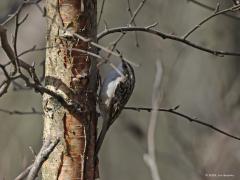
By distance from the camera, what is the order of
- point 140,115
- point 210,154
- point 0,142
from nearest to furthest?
point 210,154 → point 0,142 → point 140,115

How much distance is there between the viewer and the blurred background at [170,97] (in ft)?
15.8

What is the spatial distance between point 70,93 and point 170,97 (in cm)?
534

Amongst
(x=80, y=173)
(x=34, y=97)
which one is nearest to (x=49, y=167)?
(x=80, y=173)

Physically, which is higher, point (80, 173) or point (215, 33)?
point (215, 33)

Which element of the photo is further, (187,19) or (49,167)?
(187,19)

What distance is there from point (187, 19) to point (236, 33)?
41.7 inches

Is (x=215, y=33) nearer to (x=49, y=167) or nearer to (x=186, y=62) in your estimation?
(x=186, y=62)

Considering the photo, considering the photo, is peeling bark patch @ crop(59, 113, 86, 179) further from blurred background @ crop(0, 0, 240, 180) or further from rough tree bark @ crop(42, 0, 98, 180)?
blurred background @ crop(0, 0, 240, 180)

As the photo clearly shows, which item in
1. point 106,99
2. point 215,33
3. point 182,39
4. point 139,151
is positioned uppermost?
point 215,33

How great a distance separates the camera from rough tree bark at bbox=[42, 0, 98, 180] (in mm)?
2938

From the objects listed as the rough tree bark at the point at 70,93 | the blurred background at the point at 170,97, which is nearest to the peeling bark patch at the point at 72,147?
the rough tree bark at the point at 70,93

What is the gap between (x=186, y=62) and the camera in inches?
331

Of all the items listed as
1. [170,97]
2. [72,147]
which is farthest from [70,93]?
[170,97]

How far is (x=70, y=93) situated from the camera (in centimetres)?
294
